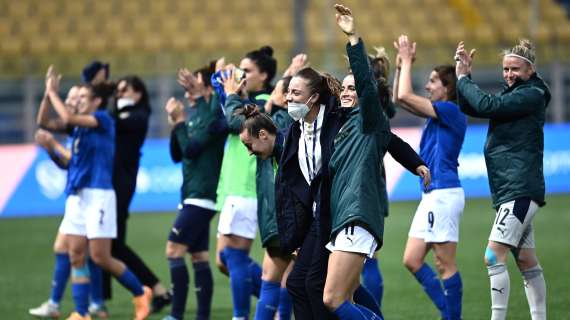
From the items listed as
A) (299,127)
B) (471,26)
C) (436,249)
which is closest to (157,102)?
(471,26)

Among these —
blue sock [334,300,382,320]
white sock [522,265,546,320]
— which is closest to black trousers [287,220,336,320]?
blue sock [334,300,382,320]

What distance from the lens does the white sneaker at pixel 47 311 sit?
10.2 meters

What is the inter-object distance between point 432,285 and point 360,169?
2816mm

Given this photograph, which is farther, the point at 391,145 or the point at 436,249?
the point at 436,249

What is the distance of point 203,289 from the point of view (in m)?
9.76

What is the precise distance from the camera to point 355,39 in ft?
21.2

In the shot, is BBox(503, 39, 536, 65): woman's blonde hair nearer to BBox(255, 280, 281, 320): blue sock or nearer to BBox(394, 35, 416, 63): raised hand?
BBox(394, 35, 416, 63): raised hand

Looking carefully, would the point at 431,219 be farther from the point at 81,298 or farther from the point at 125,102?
the point at 125,102

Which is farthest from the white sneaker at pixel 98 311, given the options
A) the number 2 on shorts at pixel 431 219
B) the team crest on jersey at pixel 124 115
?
the number 2 on shorts at pixel 431 219

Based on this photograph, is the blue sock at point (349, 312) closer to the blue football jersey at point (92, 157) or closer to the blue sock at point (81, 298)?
the blue sock at point (81, 298)

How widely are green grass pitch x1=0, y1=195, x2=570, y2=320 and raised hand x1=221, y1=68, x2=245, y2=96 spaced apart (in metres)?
2.77

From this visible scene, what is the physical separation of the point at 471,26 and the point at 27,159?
1396 centimetres

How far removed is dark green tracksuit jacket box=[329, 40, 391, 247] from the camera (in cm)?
664

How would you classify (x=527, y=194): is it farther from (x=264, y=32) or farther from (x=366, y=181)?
(x=264, y=32)
